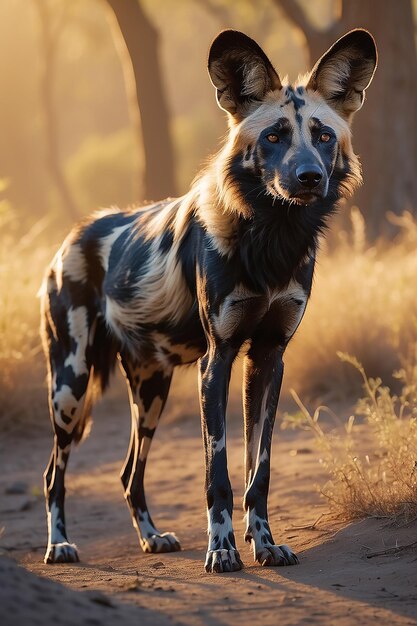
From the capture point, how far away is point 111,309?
206 inches

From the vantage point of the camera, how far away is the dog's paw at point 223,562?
13.6 ft

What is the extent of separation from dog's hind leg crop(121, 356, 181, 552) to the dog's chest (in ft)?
3.56

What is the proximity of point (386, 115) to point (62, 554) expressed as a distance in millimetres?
8698

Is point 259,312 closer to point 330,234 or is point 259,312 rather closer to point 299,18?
point 330,234

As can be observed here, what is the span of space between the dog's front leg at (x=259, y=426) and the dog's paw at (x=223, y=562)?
19cm

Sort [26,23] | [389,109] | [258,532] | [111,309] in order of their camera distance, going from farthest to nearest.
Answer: [26,23] → [389,109] → [111,309] → [258,532]

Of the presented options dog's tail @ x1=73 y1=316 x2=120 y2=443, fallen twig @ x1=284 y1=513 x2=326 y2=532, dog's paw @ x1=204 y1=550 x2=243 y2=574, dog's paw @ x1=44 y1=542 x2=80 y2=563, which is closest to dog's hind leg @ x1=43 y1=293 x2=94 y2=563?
dog's tail @ x1=73 y1=316 x2=120 y2=443

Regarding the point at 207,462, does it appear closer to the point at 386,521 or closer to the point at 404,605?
the point at 386,521

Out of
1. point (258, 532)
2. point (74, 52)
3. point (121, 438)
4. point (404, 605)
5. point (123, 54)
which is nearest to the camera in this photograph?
point (404, 605)

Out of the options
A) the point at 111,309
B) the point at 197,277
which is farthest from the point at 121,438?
the point at 197,277

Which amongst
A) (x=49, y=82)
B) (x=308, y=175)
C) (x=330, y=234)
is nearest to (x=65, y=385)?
(x=308, y=175)

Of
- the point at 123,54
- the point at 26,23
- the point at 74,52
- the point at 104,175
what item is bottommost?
the point at 123,54

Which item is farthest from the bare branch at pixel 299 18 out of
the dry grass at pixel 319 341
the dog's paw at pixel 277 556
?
the dog's paw at pixel 277 556

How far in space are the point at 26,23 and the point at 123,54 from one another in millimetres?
27759
